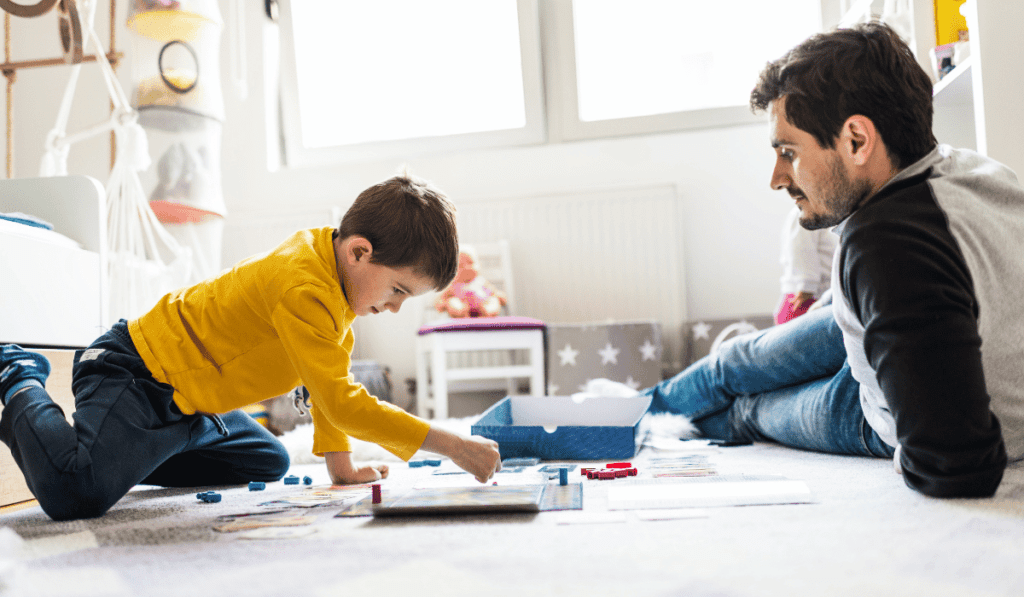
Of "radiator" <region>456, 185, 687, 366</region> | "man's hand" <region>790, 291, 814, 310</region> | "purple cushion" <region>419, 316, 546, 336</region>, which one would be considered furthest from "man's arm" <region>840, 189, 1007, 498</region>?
"radiator" <region>456, 185, 687, 366</region>

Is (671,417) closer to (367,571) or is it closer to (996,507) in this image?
(996,507)

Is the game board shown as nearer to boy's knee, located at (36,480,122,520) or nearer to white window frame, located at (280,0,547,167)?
boy's knee, located at (36,480,122,520)

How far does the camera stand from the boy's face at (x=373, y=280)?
3.37ft

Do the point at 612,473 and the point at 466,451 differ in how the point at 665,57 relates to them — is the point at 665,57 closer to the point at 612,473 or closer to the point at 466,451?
the point at 612,473

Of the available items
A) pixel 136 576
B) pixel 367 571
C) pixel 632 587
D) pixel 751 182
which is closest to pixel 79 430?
pixel 136 576

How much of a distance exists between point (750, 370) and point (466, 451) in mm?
713

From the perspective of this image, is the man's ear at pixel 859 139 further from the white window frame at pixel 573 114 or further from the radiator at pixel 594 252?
the white window frame at pixel 573 114

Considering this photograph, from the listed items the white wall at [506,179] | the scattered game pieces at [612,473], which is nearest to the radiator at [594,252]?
the white wall at [506,179]

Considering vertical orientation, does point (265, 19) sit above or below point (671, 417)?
above

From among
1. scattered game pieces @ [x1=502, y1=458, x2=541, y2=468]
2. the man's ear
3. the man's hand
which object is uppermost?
the man's ear

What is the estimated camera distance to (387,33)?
299 cm

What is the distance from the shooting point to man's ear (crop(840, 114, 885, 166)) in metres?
0.86

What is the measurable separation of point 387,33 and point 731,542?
2703mm

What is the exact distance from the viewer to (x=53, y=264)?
126 centimetres
